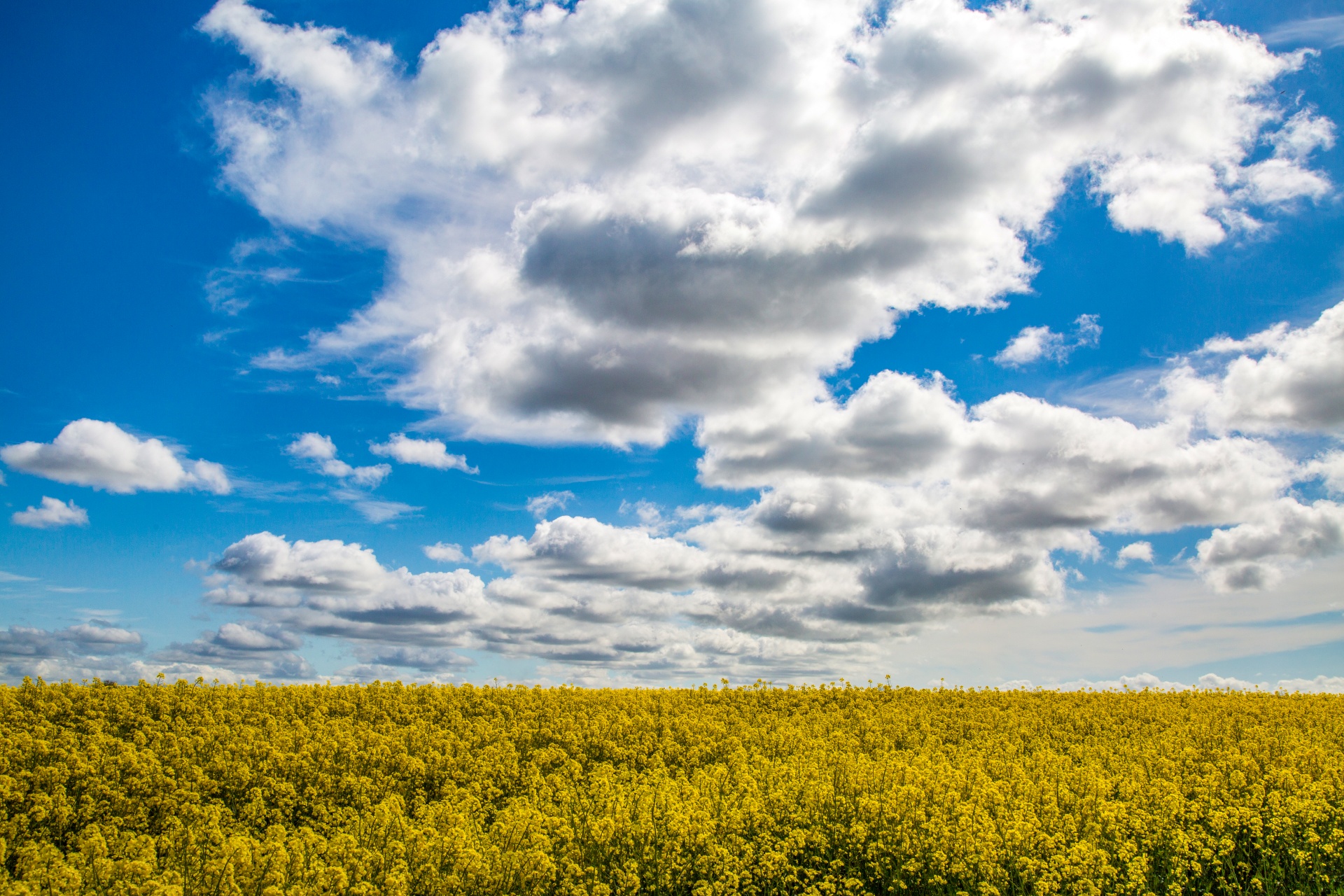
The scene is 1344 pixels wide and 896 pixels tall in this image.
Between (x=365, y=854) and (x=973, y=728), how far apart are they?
1877cm

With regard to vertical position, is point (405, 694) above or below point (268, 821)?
above

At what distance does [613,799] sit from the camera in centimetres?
1265

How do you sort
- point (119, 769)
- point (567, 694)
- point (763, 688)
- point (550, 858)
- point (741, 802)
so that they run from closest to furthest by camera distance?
point (550, 858), point (741, 802), point (119, 769), point (567, 694), point (763, 688)

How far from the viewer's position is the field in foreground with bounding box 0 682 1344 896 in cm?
1046

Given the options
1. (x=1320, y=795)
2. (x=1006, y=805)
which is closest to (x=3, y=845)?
(x=1006, y=805)

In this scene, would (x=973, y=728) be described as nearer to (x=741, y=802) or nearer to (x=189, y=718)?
(x=741, y=802)

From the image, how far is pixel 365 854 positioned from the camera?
404 inches

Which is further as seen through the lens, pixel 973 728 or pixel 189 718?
pixel 973 728

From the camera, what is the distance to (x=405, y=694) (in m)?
23.8

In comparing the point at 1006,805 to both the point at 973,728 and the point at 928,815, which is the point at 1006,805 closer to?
the point at 928,815

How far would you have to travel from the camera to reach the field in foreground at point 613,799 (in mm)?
10461

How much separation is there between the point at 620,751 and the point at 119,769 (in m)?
9.71

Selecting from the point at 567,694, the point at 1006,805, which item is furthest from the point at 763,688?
the point at 1006,805

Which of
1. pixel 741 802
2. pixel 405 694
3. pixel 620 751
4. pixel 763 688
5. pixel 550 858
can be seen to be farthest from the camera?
pixel 763 688
